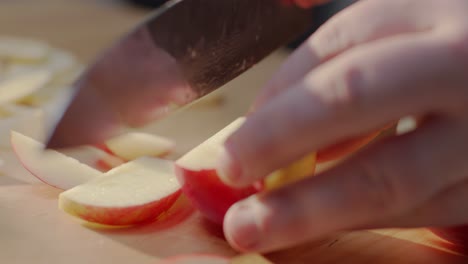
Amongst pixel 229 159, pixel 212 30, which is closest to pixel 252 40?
pixel 212 30

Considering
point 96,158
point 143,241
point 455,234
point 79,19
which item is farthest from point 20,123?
point 79,19

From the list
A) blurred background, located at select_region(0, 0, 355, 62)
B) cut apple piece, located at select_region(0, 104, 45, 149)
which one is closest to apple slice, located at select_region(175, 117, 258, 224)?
cut apple piece, located at select_region(0, 104, 45, 149)

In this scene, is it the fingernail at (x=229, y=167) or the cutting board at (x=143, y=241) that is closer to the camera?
the fingernail at (x=229, y=167)

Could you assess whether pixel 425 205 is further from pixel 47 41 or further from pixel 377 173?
pixel 47 41

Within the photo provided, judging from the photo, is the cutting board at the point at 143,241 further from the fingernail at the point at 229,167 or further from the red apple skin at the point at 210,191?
the fingernail at the point at 229,167

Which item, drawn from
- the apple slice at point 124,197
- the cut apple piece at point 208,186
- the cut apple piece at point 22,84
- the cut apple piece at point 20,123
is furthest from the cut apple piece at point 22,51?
the cut apple piece at point 208,186

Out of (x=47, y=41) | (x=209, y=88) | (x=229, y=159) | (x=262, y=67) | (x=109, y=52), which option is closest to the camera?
(x=229, y=159)
